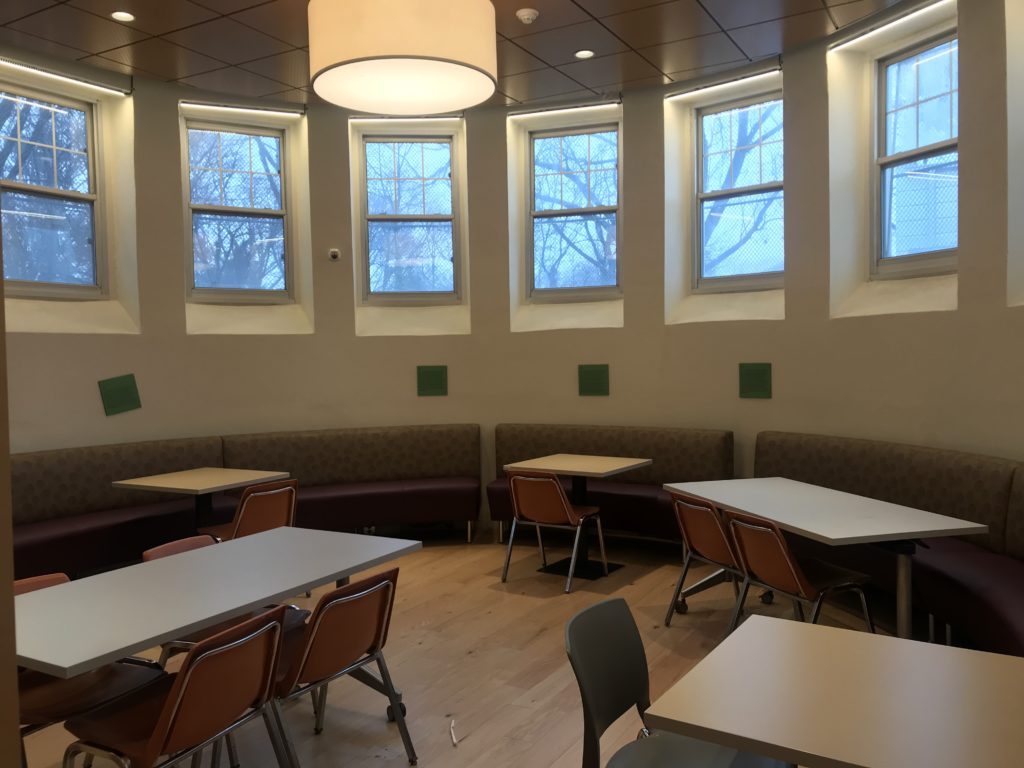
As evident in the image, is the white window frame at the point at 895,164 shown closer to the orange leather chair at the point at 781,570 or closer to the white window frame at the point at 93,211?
the orange leather chair at the point at 781,570

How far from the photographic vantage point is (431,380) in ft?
23.6

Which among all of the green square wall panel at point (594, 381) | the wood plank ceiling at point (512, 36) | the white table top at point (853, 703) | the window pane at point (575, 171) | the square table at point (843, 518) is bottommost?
the square table at point (843, 518)

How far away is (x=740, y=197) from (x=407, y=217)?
117 inches

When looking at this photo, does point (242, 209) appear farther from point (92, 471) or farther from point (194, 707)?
point (194, 707)

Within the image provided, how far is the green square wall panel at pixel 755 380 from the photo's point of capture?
606cm

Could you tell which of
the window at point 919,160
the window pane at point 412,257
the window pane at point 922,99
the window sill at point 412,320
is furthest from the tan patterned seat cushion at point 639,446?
the window pane at point 922,99

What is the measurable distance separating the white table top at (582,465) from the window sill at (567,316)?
1401 mm

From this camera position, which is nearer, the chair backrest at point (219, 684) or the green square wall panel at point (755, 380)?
the chair backrest at point (219, 684)

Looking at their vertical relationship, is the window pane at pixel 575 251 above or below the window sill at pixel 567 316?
above

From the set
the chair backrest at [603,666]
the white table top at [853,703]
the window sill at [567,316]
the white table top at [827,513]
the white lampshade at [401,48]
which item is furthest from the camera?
the window sill at [567,316]

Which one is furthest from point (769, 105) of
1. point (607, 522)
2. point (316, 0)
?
point (316, 0)

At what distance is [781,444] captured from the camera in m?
5.71

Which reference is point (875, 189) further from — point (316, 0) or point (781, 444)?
point (316, 0)

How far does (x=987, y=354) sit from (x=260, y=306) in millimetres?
5613
